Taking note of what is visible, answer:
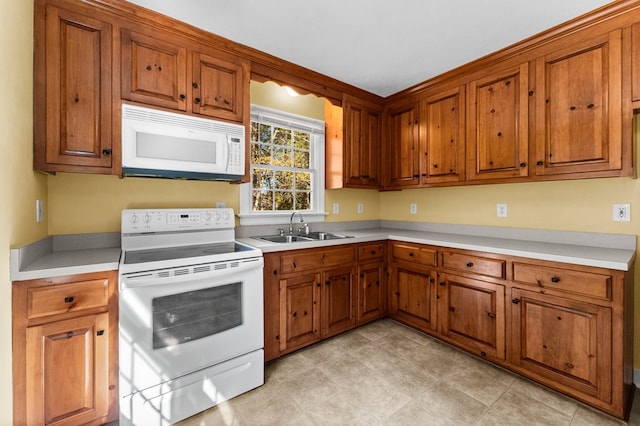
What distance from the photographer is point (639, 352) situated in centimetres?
204

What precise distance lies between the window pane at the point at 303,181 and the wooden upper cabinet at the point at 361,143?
465 millimetres

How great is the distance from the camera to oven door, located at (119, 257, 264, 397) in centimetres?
157

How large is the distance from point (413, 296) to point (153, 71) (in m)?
2.84

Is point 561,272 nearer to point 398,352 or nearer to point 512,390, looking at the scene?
point 512,390

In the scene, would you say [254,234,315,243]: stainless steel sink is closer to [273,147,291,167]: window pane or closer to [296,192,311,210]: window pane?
[296,192,311,210]: window pane

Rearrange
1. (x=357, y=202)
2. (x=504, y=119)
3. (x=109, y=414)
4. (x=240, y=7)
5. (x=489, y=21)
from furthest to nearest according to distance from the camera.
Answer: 1. (x=357, y=202)
2. (x=504, y=119)
3. (x=489, y=21)
4. (x=240, y=7)
5. (x=109, y=414)

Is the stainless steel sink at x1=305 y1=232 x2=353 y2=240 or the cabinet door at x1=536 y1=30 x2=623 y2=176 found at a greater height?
the cabinet door at x1=536 y1=30 x2=623 y2=176

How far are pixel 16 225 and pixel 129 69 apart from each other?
3.64 feet

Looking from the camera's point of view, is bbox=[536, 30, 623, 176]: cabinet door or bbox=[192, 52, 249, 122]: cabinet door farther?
bbox=[192, 52, 249, 122]: cabinet door

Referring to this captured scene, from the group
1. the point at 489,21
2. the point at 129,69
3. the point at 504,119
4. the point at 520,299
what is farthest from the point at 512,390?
the point at 129,69

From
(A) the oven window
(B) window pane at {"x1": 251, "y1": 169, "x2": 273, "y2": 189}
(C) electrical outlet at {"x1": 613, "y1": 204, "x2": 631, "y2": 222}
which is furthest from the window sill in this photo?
(C) electrical outlet at {"x1": 613, "y1": 204, "x2": 631, "y2": 222}

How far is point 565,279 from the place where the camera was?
1.86 metres

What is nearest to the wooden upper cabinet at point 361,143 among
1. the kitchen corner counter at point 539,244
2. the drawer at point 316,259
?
Answer: the kitchen corner counter at point 539,244

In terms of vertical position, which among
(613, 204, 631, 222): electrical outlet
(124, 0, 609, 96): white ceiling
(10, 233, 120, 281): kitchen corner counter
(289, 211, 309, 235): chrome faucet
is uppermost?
(124, 0, 609, 96): white ceiling
